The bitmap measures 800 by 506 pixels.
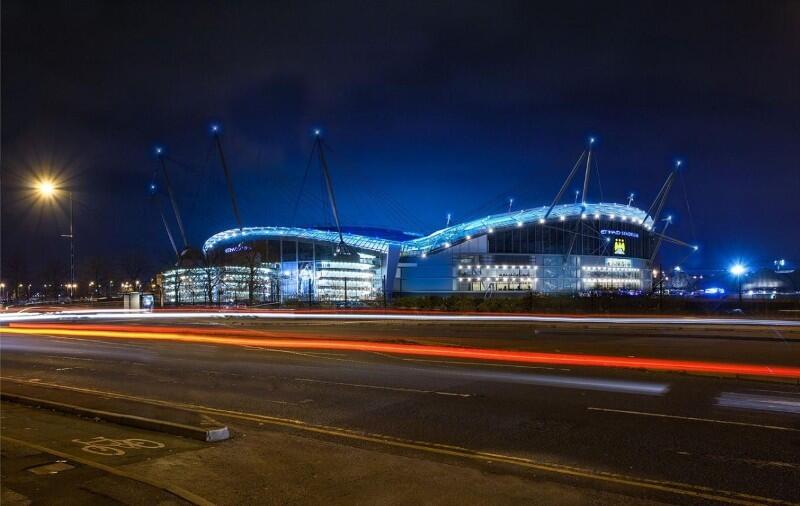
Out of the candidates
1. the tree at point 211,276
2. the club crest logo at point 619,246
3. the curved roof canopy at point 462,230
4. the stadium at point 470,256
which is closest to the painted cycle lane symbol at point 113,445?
the tree at point 211,276

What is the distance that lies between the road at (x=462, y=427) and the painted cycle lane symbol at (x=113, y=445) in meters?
0.63

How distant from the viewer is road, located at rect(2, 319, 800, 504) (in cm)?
704

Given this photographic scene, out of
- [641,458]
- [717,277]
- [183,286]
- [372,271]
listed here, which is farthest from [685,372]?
[717,277]

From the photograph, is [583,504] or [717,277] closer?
[583,504]

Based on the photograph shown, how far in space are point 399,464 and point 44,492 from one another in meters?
3.87

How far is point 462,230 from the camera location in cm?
8831

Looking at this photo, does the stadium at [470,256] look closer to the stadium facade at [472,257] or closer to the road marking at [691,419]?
the stadium facade at [472,257]

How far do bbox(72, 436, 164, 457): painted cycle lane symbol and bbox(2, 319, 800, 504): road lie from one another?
63cm

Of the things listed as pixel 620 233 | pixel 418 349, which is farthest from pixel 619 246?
pixel 418 349

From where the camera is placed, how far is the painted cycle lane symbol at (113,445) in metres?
8.48

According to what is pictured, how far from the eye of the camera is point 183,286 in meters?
78.9

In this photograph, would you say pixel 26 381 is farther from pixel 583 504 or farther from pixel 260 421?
pixel 583 504

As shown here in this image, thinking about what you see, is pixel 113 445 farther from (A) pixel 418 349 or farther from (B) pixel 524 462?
(A) pixel 418 349

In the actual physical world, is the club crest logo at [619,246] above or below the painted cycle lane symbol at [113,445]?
above
